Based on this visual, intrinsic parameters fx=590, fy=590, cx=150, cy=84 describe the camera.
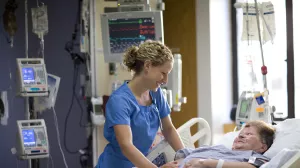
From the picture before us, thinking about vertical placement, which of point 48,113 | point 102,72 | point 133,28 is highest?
point 133,28

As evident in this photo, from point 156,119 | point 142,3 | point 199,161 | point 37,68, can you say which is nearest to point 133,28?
point 142,3

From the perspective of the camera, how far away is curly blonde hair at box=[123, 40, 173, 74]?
9.38ft

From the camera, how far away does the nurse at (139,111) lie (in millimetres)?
2834

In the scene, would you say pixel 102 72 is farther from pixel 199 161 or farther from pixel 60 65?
pixel 199 161

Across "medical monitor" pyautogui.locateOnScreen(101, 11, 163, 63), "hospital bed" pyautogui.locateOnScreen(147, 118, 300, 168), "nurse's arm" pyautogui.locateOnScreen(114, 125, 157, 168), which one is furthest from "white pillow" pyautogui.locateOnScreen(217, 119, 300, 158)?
"medical monitor" pyautogui.locateOnScreen(101, 11, 163, 63)

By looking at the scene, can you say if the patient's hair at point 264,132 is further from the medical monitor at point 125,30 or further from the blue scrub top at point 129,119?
the medical monitor at point 125,30

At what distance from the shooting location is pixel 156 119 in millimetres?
3088

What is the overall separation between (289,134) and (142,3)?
6.57 feet

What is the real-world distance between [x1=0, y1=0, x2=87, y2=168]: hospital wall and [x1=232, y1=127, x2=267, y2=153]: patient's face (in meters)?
3.72

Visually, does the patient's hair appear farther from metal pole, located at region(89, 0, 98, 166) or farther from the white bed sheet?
metal pole, located at region(89, 0, 98, 166)

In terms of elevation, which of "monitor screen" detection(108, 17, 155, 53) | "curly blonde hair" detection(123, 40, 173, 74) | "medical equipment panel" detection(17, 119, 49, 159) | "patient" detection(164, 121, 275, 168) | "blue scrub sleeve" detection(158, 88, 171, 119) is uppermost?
"monitor screen" detection(108, 17, 155, 53)

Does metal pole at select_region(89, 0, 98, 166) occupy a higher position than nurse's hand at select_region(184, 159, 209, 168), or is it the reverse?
metal pole at select_region(89, 0, 98, 166)

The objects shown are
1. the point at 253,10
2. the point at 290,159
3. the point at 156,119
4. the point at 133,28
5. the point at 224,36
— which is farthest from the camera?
the point at 224,36

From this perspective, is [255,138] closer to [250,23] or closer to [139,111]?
[139,111]
